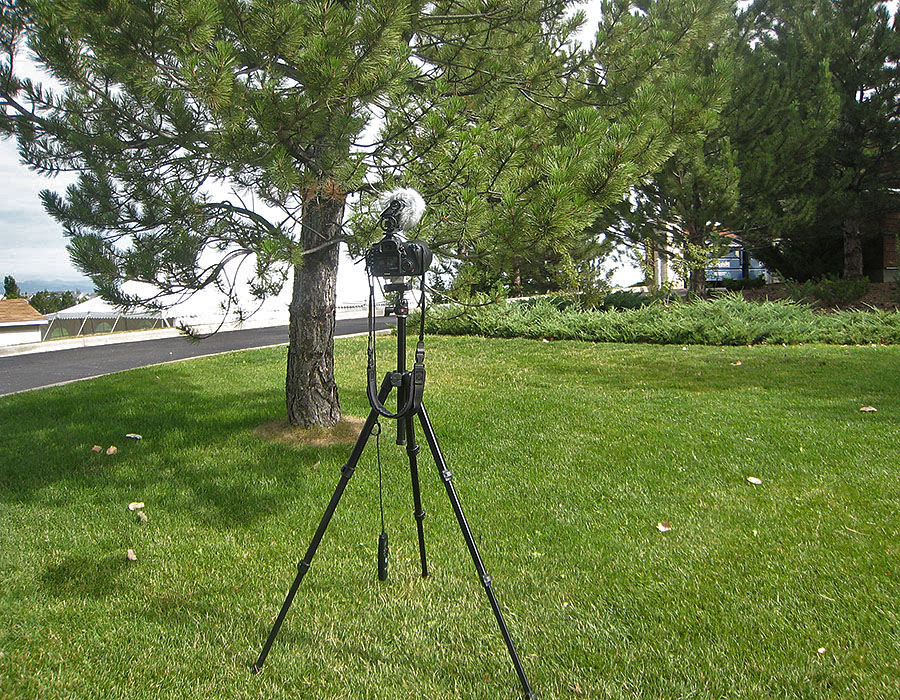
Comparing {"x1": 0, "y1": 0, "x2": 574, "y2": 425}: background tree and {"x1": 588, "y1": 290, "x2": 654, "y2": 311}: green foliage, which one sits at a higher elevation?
{"x1": 0, "y1": 0, "x2": 574, "y2": 425}: background tree

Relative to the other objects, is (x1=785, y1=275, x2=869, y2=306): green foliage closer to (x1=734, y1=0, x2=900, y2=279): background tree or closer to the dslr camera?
(x1=734, y1=0, x2=900, y2=279): background tree

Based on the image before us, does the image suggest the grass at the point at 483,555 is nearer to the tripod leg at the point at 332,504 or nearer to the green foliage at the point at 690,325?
the tripod leg at the point at 332,504

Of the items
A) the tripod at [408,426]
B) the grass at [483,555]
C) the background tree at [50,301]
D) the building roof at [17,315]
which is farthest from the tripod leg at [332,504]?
the background tree at [50,301]

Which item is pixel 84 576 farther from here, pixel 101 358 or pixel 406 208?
pixel 101 358

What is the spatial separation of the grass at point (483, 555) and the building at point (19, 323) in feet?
31.6

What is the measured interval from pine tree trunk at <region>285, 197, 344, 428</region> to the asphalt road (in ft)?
15.8

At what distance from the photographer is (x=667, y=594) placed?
294 centimetres

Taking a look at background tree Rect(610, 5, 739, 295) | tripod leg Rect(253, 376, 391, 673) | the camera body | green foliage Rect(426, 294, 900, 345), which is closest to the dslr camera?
the camera body

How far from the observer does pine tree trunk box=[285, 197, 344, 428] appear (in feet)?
16.4

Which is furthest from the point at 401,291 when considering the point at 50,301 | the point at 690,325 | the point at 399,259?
the point at 50,301

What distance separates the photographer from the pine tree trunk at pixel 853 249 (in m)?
16.4

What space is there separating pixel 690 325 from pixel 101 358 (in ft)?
33.5

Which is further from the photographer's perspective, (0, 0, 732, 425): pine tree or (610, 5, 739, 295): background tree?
(610, 5, 739, 295): background tree

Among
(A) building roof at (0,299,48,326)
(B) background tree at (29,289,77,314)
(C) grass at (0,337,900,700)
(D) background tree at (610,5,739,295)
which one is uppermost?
(D) background tree at (610,5,739,295)
